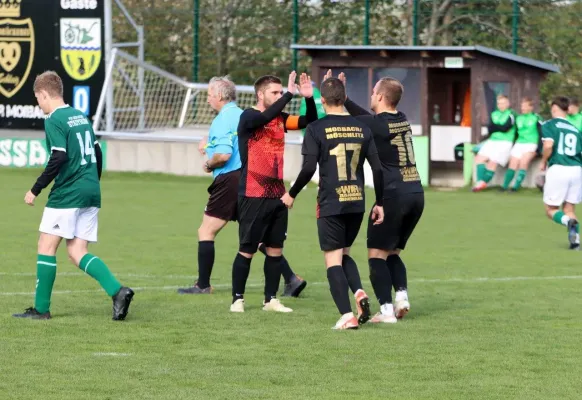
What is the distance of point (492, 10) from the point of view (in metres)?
26.4

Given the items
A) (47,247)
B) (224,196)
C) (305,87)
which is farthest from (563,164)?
(47,247)

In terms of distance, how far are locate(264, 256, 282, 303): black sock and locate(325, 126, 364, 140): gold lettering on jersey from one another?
5.13 ft

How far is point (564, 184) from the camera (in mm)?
15344

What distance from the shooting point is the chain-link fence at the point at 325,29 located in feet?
86.6

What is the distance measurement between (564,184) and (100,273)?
7.49m

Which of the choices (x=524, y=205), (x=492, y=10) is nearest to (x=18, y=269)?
(x=524, y=205)

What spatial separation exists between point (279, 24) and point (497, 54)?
5.99 meters

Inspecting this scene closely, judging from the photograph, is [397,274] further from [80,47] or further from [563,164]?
[80,47]

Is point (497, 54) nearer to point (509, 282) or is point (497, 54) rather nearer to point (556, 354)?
point (509, 282)

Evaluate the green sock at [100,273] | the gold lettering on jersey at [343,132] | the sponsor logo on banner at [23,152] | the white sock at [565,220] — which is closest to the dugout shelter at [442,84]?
the sponsor logo on banner at [23,152]

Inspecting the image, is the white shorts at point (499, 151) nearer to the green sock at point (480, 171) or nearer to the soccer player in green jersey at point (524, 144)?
the soccer player in green jersey at point (524, 144)

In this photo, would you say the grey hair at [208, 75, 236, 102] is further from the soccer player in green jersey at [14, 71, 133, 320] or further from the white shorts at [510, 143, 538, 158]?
the white shorts at [510, 143, 538, 158]

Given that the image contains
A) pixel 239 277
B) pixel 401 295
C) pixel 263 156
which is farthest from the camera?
pixel 239 277

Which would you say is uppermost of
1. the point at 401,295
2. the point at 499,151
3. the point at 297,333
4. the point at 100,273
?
the point at 499,151
